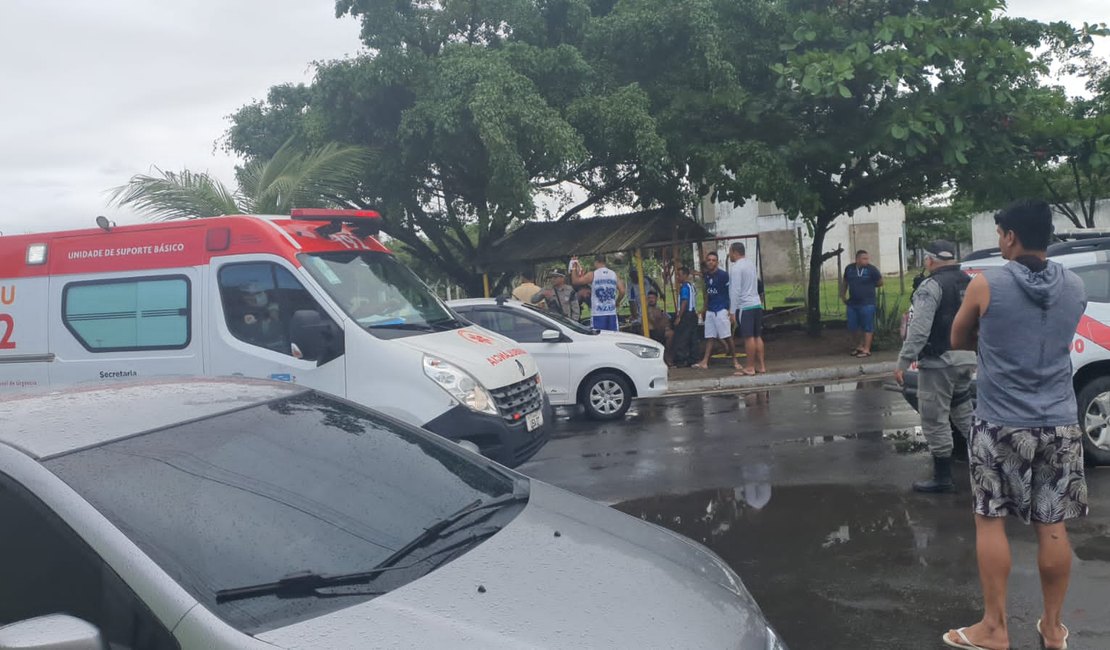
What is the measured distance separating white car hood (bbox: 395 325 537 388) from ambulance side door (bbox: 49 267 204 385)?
1.68 metres

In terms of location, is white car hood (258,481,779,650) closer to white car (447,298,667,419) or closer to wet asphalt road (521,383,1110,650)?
wet asphalt road (521,383,1110,650)

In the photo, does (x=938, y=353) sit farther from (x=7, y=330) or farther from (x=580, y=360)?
(x=7, y=330)

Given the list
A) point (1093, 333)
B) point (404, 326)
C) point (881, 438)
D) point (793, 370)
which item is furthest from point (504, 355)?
point (793, 370)

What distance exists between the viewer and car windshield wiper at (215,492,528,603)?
8.40ft

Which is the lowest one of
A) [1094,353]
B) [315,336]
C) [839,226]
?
[1094,353]

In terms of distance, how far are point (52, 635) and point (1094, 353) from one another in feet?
24.3

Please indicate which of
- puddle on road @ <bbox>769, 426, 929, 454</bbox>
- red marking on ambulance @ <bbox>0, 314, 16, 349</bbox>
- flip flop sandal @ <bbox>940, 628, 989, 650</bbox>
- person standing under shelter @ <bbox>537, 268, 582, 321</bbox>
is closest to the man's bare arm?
flip flop sandal @ <bbox>940, 628, 989, 650</bbox>

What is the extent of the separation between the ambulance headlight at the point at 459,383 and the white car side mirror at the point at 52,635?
4.30 meters

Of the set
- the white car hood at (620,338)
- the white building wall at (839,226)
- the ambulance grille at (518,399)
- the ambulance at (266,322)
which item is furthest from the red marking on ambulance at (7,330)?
the white building wall at (839,226)

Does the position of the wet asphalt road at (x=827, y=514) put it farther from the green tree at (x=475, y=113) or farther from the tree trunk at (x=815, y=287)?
the tree trunk at (x=815, y=287)

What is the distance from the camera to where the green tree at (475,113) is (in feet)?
48.2

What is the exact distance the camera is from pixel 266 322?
706 centimetres

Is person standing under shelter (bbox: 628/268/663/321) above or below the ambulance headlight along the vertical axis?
above

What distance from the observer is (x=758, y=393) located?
42.6 feet
